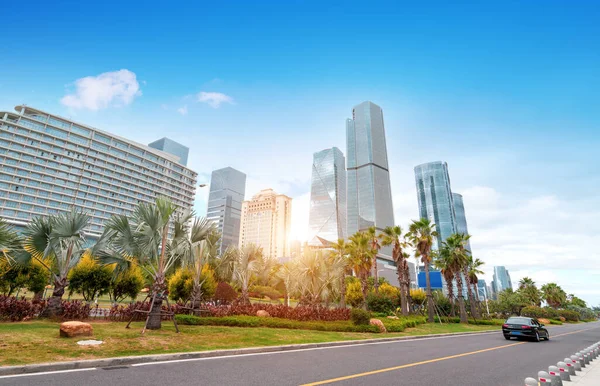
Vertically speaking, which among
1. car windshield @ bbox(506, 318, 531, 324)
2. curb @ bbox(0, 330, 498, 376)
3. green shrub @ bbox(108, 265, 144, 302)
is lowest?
curb @ bbox(0, 330, 498, 376)

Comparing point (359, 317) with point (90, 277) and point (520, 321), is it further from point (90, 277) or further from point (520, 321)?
point (90, 277)

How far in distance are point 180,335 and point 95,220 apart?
117m

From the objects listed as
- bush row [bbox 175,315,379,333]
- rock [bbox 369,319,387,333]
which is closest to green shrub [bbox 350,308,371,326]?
bush row [bbox 175,315,379,333]

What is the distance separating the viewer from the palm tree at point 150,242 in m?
13.9

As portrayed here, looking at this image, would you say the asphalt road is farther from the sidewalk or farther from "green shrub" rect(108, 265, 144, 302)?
"green shrub" rect(108, 265, 144, 302)

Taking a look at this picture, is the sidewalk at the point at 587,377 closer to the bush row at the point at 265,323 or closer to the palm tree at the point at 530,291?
the bush row at the point at 265,323

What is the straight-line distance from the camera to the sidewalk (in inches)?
291

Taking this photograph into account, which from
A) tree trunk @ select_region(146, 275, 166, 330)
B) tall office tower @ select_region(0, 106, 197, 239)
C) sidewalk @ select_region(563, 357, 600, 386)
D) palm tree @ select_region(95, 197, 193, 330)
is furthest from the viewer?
tall office tower @ select_region(0, 106, 197, 239)

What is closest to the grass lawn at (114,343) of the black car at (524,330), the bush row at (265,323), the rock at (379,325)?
the bush row at (265,323)

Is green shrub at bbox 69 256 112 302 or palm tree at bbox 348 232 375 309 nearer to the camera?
green shrub at bbox 69 256 112 302

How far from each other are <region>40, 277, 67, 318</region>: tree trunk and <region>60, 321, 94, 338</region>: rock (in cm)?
640

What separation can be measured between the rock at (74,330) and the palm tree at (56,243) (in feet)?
22.1

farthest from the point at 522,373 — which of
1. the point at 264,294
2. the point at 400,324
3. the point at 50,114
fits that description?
the point at 50,114

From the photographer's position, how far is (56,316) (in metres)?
15.3
